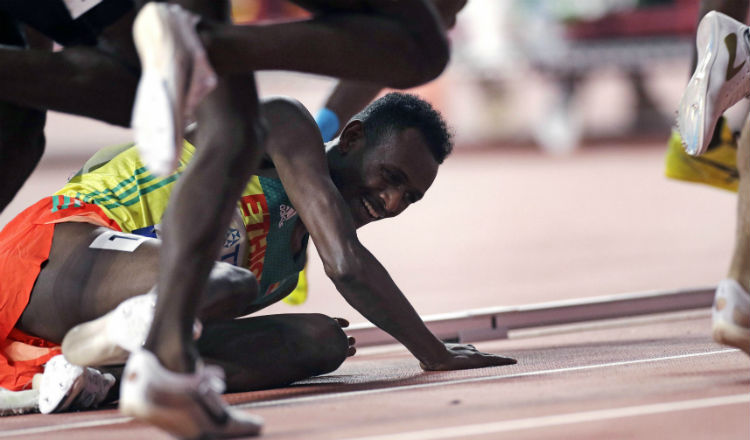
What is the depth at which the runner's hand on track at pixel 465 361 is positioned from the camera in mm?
2707

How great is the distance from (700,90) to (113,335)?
143 centimetres

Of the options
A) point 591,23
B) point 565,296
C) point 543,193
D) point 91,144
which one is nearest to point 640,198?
point 543,193

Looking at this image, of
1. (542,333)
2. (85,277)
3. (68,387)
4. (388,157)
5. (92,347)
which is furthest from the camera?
(542,333)

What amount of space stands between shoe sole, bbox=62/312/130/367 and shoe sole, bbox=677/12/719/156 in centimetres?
139

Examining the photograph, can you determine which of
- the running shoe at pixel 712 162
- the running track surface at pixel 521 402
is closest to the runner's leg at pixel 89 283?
the running track surface at pixel 521 402

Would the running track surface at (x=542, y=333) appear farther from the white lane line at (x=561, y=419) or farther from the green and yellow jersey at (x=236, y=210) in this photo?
the green and yellow jersey at (x=236, y=210)

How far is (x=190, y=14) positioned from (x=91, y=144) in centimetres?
1469

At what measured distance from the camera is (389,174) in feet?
9.03

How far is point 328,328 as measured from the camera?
2738 mm

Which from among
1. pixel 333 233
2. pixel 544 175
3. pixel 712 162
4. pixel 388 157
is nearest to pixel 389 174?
pixel 388 157

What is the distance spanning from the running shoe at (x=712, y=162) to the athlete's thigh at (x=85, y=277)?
67.7 inches

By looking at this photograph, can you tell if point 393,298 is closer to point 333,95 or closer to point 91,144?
point 333,95

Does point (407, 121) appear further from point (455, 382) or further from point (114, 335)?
point (114, 335)

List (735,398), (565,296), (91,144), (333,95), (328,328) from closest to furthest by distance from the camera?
(735,398) < (328,328) < (333,95) < (565,296) < (91,144)
